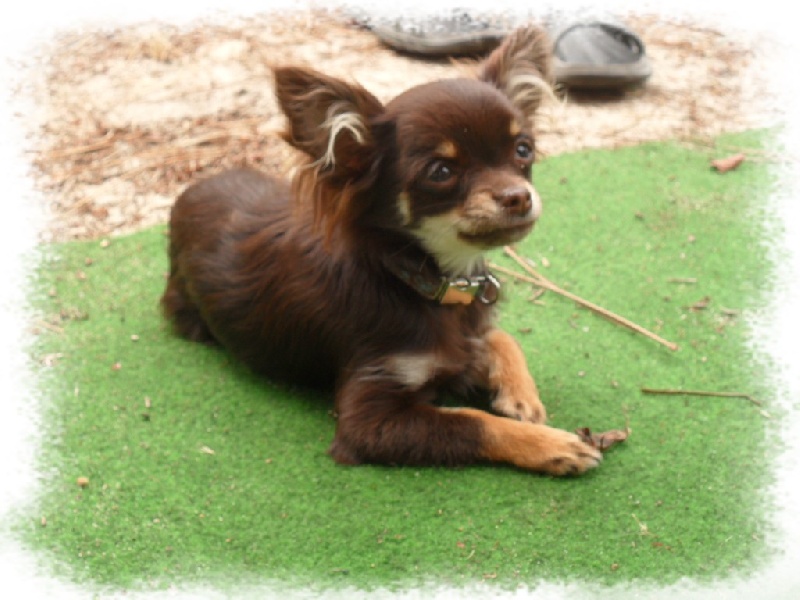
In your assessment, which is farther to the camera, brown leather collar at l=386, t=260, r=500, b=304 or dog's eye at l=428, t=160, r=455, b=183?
brown leather collar at l=386, t=260, r=500, b=304

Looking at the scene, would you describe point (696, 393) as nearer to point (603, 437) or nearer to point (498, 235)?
point (603, 437)

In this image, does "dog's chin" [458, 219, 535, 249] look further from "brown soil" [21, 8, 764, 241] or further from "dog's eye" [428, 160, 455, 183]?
"brown soil" [21, 8, 764, 241]

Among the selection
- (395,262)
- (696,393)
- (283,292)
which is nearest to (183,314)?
(283,292)

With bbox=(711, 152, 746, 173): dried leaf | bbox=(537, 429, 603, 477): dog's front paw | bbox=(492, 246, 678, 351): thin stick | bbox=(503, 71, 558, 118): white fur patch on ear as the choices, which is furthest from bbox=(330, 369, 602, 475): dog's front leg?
bbox=(711, 152, 746, 173): dried leaf

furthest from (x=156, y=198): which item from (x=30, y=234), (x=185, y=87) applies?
(x=185, y=87)

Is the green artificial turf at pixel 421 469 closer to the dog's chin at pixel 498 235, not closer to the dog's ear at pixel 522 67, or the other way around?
the dog's chin at pixel 498 235
